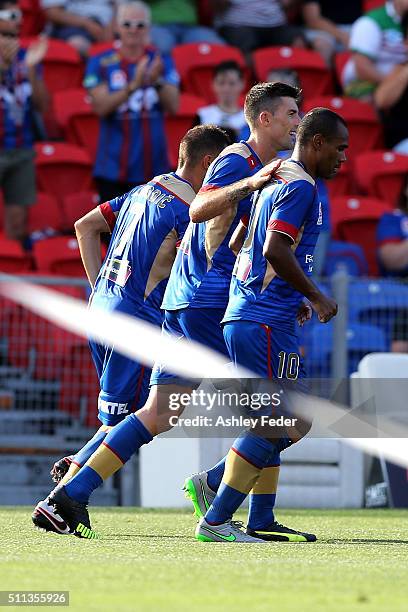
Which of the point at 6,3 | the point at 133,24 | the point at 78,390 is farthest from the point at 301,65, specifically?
the point at 78,390

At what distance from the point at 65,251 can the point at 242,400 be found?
5385 millimetres

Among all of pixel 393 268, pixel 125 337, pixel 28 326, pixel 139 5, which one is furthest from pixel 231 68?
pixel 125 337

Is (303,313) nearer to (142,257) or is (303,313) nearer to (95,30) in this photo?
(142,257)

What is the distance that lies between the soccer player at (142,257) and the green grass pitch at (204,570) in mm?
736

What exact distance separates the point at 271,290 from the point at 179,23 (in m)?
9.15

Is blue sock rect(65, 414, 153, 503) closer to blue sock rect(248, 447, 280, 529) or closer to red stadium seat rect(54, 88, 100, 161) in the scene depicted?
blue sock rect(248, 447, 280, 529)

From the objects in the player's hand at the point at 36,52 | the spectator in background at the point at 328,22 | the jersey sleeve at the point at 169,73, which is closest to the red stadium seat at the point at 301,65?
the spectator in background at the point at 328,22

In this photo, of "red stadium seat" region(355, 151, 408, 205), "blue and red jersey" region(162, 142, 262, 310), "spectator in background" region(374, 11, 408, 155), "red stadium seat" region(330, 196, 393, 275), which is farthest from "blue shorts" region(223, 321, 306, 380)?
"spectator in background" region(374, 11, 408, 155)

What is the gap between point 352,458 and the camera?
10383 mm

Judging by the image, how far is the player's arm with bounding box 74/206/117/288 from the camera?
25.3 feet

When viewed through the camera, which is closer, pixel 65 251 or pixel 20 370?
pixel 20 370

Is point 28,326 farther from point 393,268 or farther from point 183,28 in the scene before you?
point 183,28

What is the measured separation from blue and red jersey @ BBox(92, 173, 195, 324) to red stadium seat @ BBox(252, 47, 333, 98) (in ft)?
23.0

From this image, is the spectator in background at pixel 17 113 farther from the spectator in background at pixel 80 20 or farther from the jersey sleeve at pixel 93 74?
the spectator in background at pixel 80 20
